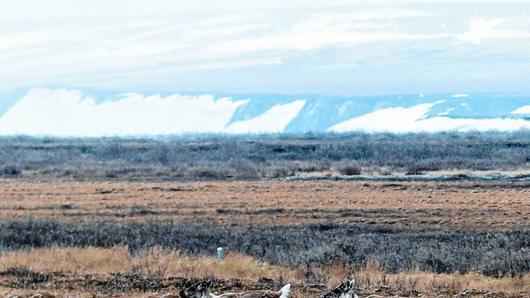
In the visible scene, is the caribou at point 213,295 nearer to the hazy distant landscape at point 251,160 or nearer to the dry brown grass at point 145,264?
the dry brown grass at point 145,264

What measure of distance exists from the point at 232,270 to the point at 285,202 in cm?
2074

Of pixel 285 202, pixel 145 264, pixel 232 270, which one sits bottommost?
pixel 285 202

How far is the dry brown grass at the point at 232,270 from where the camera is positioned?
A: 1501 cm

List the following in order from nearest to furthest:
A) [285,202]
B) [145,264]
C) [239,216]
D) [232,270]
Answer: [232,270] → [145,264] → [239,216] → [285,202]

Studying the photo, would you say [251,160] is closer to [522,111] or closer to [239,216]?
[239,216]

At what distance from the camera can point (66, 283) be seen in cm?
1507

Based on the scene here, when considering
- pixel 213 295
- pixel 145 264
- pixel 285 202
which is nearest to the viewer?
pixel 213 295

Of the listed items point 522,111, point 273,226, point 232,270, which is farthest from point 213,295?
Result: point 522,111

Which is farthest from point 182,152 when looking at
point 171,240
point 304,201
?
point 171,240

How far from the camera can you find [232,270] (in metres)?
17.0

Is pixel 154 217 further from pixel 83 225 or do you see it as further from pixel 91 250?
pixel 91 250

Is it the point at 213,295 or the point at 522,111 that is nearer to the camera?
the point at 213,295

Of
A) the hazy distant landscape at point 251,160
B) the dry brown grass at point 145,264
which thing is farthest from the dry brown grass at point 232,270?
the hazy distant landscape at point 251,160

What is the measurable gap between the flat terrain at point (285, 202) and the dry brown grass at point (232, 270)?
470 inches
